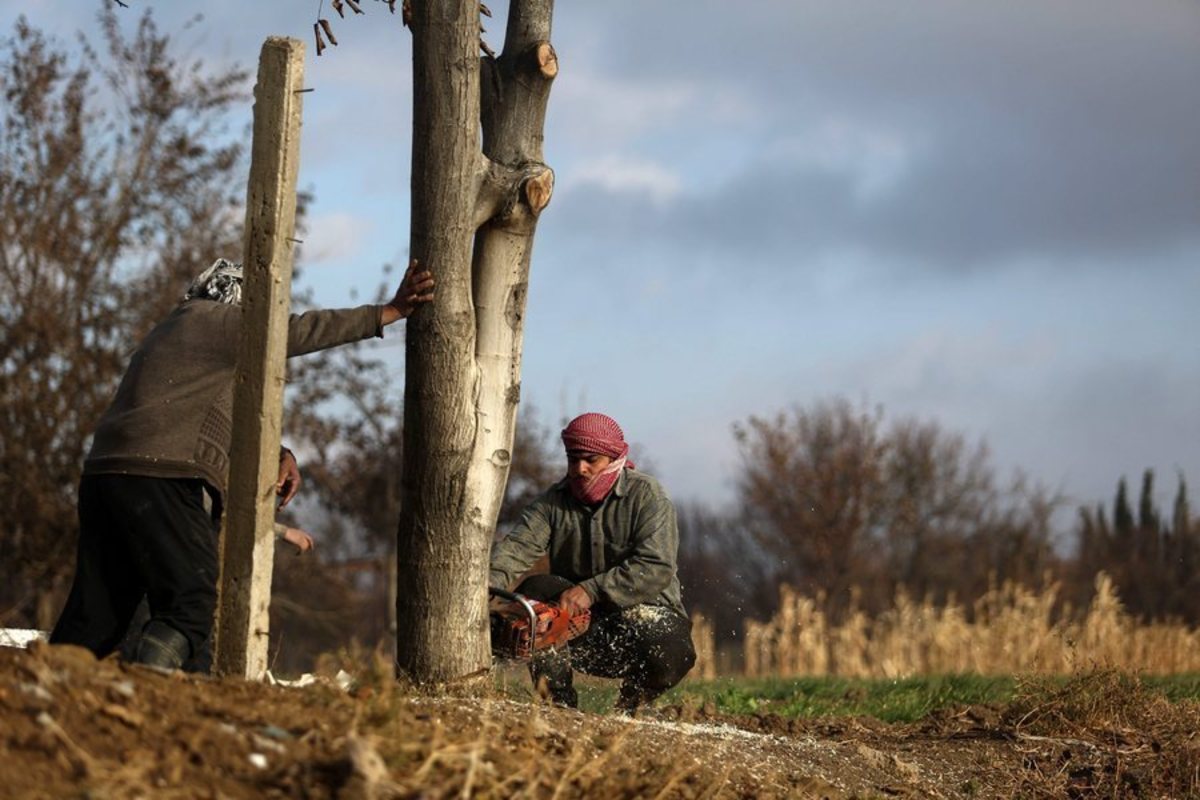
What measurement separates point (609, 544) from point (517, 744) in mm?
2840

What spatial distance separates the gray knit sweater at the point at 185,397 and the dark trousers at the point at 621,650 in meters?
A: 1.75

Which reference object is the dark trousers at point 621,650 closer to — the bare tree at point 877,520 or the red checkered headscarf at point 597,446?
the red checkered headscarf at point 597,446

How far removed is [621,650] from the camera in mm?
7426

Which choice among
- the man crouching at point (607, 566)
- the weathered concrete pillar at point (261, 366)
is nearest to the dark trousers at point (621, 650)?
the man crouching at point (607, 566)

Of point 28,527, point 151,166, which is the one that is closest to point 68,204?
point 151,166

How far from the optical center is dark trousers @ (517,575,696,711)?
733 centimetres

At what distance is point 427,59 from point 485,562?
2.01m

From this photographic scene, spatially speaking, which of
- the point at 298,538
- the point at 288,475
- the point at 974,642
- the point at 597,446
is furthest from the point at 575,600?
the point at 974,642

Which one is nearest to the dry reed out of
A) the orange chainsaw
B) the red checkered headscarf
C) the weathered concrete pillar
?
the red checkered headscarf

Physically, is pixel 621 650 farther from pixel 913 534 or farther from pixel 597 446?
pixel 913 534

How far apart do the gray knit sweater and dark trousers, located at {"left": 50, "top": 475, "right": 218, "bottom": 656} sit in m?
0.07

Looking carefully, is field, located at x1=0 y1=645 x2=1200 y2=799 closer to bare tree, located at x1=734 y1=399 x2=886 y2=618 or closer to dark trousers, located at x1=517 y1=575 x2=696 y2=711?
dark trousers, located at x1=517 y1=575 x2=696 y2=711

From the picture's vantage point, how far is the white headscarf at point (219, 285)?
259 inches

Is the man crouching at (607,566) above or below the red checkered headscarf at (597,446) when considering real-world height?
below
